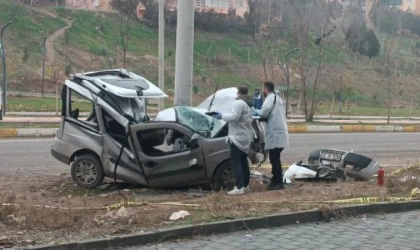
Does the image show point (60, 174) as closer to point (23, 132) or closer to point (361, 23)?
point (23, 132)

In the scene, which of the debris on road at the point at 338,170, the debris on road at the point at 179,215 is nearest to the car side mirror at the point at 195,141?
the debris on road at the point at 338,170

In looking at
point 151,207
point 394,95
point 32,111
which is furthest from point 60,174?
point 394,95

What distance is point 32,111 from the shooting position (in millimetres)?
33062

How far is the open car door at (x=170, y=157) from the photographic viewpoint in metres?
10.1

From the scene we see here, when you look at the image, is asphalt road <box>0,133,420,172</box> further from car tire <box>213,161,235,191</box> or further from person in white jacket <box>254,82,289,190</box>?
person in white jacket <box>254,82,289,190</box>

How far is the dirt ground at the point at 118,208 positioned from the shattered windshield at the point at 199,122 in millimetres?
984

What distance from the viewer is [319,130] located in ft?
90.9

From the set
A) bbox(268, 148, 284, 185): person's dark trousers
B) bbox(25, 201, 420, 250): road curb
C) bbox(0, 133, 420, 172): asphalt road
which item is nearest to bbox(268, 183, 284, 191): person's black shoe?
bbox(268, 148, 284, 185): person's dark trousers

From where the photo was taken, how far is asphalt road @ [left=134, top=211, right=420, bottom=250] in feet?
22.0

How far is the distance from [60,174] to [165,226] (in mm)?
5628

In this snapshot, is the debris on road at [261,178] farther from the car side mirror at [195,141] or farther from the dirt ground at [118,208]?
the car side mirror at [195,141]

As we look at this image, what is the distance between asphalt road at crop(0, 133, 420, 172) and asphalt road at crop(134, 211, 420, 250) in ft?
22.0

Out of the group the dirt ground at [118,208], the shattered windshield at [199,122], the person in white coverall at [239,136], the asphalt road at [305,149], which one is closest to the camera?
the dirt ground at [118,208]

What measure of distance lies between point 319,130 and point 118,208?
20.5 meters
